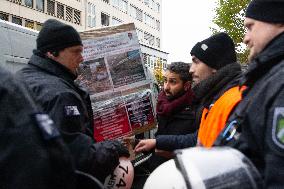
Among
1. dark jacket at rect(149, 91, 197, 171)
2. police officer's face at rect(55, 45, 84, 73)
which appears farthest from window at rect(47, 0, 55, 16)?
police officer's face at rect(55, 45, 84, 73)

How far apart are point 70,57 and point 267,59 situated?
160 centimetres

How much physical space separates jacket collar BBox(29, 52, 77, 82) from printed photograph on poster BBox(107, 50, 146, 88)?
708mm

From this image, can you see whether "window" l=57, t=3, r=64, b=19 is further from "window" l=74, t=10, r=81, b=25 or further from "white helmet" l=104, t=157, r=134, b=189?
"white helmet" l=104, t=157, r=134, b=189

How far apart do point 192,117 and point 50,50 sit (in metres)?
1.42

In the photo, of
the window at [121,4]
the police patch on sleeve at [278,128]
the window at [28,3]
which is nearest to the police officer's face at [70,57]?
the police patch on sleeve at [278,128]

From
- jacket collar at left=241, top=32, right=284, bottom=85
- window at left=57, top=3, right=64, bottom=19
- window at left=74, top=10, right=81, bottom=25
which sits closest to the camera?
jacket collar at left=241, top=32, right=284, bottom=85

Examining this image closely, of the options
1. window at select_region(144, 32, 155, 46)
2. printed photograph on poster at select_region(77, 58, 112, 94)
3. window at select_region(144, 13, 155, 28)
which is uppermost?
window at select_region(144, 13, 155, 28)

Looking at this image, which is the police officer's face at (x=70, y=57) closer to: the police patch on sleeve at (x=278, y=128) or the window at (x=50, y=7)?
the police patch on sleeve at (x=278, y=128)

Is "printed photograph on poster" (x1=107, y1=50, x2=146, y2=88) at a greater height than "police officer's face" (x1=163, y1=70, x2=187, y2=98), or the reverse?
"printed photograph on poster" (x1=107, y1=50, x2=146, y2=88)

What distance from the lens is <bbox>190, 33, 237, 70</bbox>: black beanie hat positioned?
10.5 ft

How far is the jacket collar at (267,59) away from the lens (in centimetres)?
192

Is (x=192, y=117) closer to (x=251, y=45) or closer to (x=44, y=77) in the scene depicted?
(x=44, y=77)

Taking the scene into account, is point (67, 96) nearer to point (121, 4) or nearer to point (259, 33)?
point (259, 33)

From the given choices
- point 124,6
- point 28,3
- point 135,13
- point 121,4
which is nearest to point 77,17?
point 28,3
